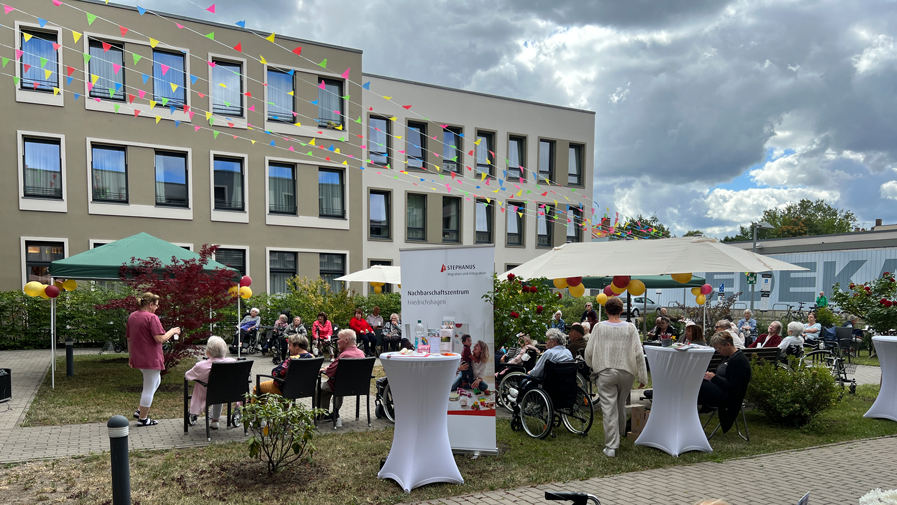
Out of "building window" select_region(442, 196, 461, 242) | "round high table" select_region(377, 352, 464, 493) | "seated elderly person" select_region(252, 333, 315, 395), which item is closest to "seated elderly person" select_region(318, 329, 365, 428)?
"seated elderly person" select_region(252, 333, 315, 395)

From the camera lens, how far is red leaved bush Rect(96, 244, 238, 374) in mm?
10195

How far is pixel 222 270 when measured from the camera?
35.8 feet

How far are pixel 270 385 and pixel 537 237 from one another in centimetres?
2217

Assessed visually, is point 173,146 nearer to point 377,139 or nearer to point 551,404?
point 377,139

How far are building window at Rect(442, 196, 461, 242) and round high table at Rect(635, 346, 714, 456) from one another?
20.5 metres

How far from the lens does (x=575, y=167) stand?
29.5 metres

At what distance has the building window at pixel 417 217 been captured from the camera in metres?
26.0

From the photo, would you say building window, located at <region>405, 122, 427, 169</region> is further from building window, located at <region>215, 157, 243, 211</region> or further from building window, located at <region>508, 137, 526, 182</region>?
building window, located at <region>215, 157, 243, 211</region>

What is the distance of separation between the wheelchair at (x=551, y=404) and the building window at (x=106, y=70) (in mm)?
18113

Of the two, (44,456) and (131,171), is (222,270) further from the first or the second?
(131,171)

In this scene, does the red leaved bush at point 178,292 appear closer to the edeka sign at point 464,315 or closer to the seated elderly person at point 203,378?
the seated elderly person at point 203,378

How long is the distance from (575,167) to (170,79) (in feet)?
60.7

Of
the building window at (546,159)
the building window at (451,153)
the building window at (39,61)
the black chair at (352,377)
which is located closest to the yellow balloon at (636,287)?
the black chair at (352,377)

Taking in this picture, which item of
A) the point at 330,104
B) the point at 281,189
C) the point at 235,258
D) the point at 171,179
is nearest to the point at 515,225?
the point at 330,104
